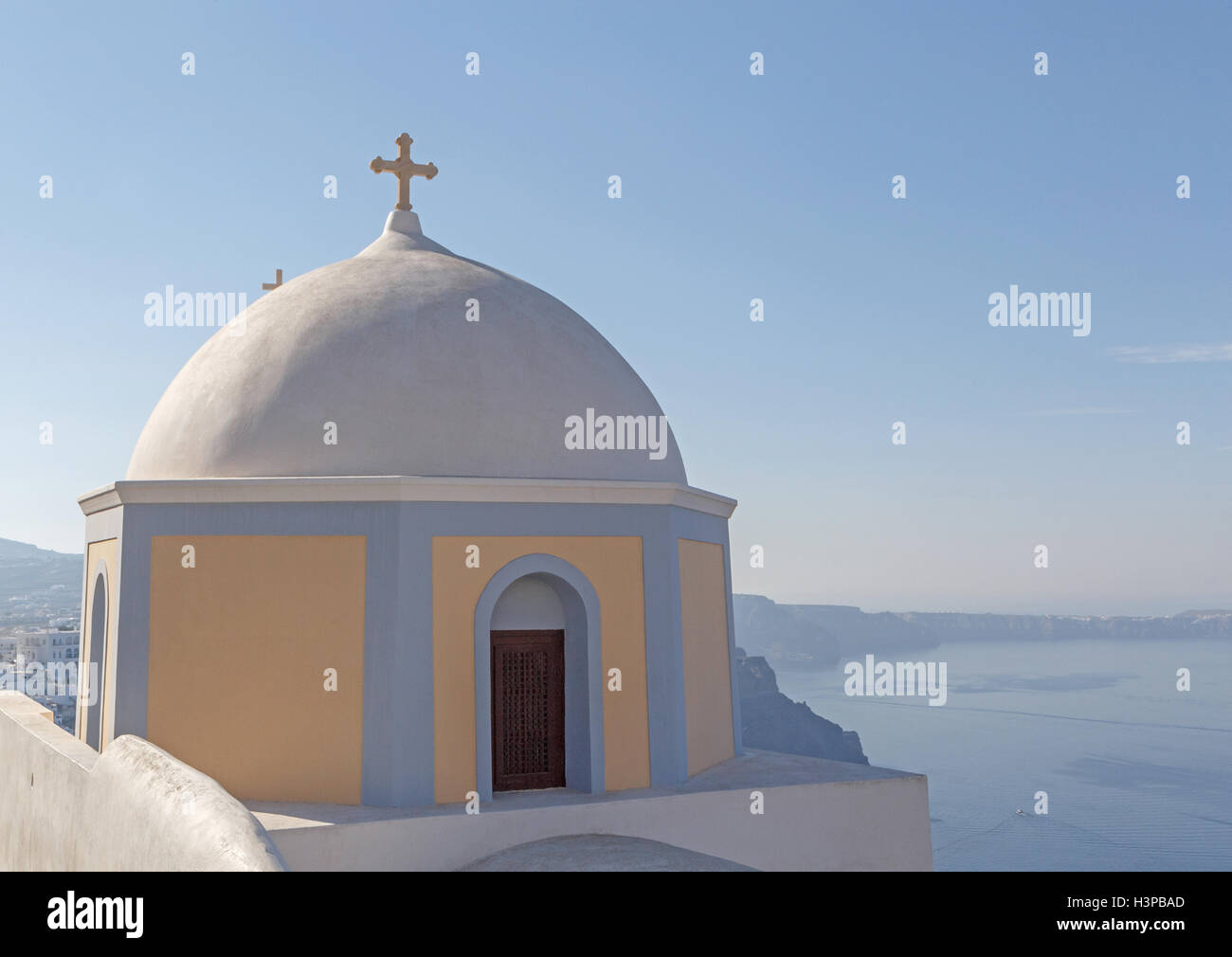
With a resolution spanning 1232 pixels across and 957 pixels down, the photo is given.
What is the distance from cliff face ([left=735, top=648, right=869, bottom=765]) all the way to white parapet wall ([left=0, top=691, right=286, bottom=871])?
92.1m

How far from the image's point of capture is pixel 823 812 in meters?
10.0

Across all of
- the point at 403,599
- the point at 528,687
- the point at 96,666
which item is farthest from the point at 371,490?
the point at 96,666

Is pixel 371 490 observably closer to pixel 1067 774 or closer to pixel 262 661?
pixel 262 661

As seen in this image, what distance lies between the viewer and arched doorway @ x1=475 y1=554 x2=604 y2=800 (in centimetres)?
941

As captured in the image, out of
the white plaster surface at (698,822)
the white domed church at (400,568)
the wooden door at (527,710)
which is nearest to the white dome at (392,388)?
the white domed church at (400,568)

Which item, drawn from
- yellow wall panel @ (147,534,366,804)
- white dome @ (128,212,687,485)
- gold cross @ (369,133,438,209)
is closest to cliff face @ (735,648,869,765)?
gold cross @ (369,133,438,209)

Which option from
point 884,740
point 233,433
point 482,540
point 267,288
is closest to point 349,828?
point 482,540

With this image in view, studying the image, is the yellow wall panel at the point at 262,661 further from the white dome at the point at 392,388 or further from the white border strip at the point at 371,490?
A: the white dome at the point at 392,388

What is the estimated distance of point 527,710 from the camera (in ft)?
31.6

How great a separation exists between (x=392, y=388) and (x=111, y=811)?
4339 mm

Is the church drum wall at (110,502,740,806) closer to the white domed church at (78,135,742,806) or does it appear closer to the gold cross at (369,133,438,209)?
the white domed church at (78,135,742,806)
